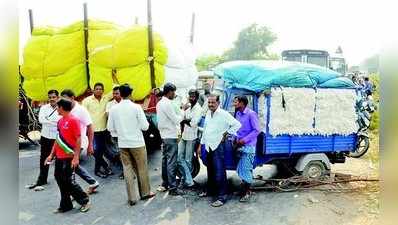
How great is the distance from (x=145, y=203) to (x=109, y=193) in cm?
81

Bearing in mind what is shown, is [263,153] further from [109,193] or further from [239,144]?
[109,193]

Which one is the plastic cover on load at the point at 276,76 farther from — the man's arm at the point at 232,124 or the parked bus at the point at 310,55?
the parked bus at the point at 310,55

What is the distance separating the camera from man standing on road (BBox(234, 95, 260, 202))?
5973 mm

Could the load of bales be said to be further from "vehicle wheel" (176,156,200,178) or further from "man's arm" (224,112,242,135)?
"man's arm" (224,112,242,135)

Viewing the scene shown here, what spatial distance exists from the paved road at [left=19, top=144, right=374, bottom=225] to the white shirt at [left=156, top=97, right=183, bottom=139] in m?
0.94

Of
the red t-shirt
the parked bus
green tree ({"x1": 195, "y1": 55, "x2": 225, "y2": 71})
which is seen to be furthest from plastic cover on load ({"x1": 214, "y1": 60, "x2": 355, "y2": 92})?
green tree ({"x1": 195, "y1": 55, "x2": 225, "y2": 71})

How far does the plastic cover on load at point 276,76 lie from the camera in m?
6.32

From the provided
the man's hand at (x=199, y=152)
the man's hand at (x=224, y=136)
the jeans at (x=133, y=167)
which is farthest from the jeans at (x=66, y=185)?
the man's hand at (x=224, y=136)

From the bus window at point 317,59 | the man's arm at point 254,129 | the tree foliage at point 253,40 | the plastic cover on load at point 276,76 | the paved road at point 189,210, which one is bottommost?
the paved road at point 189,210

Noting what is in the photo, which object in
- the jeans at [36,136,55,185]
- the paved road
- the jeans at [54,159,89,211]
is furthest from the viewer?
the jeans at [36,136,55,185]

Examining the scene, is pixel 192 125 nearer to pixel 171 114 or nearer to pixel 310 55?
pixel 171 114

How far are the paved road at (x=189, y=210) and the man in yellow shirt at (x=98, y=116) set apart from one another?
91cm

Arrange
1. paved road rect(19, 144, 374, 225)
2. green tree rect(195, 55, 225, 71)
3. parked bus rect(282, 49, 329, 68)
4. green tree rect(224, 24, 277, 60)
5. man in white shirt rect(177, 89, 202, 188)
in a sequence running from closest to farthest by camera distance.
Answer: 1. paved road rect(19, 144, 374, 225)
2. man in white shirt rect(177, 89, 202, 188)
3. parked bus rect(282, 49, 329, 68)
4. green tree rect(195, 55, 225, 71)
5. green tree rect(224, 24, 277, 60)
